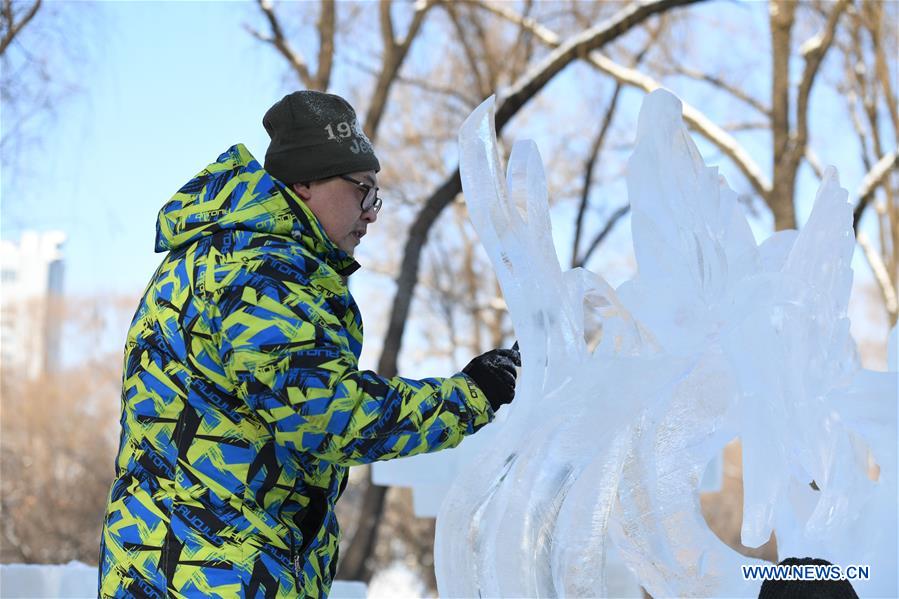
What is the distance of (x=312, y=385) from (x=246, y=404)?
5.8 inches

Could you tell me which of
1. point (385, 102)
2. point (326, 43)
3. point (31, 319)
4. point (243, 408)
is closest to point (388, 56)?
point (385, 102)

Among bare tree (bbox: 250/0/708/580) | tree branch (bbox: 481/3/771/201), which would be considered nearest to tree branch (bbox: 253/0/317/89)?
bare tree (bbox: 250/0/708/580)

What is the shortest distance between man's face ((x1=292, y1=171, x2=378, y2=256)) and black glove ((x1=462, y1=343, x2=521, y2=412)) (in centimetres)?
28

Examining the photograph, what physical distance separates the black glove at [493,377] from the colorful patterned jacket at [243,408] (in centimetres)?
4

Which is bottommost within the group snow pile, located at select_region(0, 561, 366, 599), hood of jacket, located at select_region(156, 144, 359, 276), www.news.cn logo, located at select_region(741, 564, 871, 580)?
snow pile, located at select_region(0, 561, 366, 599)

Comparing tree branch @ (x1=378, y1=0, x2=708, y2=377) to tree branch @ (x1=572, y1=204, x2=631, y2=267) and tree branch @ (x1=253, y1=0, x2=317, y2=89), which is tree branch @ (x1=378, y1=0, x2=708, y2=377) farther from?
tree branch @ (x1=572, y1=204, x2=631, y2=267)

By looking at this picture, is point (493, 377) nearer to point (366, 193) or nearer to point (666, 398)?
point (366, 193)

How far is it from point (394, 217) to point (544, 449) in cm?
1182

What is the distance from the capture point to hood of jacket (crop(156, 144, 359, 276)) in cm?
173

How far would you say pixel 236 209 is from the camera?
174cm

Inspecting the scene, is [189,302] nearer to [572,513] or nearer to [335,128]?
[335,128]

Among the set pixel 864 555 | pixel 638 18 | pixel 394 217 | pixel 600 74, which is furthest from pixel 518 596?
pixel 394 217

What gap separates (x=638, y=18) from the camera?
914 centimetres

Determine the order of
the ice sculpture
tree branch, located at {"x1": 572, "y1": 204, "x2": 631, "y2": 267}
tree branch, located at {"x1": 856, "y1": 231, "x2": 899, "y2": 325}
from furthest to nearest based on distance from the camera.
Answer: tree branch, located at {"x1": 572, "y1": 204, "x2": 631, "y2": 267} < tree branch, located at {"x1": 856, "y1": 231, "x2": 899, "y2": 325} < the ice sculpture
